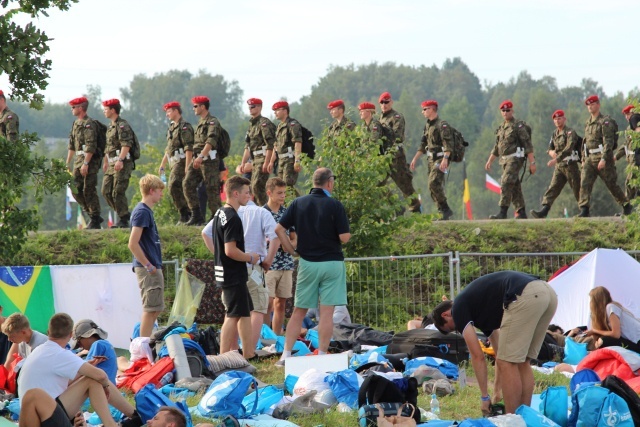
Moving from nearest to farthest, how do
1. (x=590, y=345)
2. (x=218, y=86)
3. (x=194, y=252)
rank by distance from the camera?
(x=590, y=345) → (x=194, y=252) → (x=218, y=86)

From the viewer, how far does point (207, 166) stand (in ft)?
54.6

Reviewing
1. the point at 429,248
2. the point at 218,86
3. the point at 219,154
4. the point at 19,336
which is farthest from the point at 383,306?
the point at 218,86

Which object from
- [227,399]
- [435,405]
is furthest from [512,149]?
[227,399]

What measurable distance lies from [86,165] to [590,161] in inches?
324

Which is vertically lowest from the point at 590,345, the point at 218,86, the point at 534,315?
the point at 590,345

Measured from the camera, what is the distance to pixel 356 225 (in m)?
14.4

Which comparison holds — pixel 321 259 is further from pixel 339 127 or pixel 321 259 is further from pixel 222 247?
pixel 339 127

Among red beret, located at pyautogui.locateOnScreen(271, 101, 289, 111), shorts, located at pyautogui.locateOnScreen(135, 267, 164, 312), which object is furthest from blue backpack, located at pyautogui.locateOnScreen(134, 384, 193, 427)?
red beret, located at pyautogui.locateOnScreen(271, 101, 289, 111)

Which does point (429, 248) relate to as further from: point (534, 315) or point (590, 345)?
point (534, 315)

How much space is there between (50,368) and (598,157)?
493 inches

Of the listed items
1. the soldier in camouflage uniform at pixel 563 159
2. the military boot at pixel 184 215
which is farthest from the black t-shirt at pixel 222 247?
the soldier in camouflage uniform at pixel 563 159

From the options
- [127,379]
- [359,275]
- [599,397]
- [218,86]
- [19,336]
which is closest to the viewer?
[599,397]

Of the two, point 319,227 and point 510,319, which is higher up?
point 319,227

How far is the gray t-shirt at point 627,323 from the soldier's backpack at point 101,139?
857 cm
